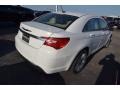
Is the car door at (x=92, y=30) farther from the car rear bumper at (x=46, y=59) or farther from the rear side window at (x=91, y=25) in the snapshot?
the car rear bumper at (x=46, y=59)

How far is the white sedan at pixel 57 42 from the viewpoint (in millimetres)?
3689

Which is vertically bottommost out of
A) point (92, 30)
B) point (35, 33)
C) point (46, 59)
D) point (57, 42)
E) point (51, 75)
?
point (51, 75)

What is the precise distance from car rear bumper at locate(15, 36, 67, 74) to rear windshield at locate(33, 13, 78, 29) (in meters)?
0.82

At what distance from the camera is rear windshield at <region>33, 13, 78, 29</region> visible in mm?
4355

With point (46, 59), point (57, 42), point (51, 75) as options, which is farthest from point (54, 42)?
point (51, 75)

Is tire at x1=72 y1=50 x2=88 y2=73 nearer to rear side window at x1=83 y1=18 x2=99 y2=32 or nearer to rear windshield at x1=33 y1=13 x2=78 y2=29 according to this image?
rear side window at x1=83 y1=18 x2=99 y2=32

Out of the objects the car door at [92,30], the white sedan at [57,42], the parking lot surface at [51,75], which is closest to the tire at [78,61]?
the white sedan at [57,42]

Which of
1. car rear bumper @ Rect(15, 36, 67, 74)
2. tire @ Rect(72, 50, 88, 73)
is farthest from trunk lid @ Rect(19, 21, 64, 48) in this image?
tire @ Rect(72, 50, 88, 73)

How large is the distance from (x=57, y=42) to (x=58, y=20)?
3.67ft

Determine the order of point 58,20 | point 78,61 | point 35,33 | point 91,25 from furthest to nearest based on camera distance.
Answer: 1. point 91,25
2. point 58,20
3. point 78,61
4. point 35,33

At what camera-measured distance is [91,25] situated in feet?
16.6

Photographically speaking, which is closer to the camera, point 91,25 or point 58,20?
point 58,20

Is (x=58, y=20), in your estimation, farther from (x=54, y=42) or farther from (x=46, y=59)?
(x=46, y=59)

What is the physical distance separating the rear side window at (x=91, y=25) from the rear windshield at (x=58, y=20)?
395mm
